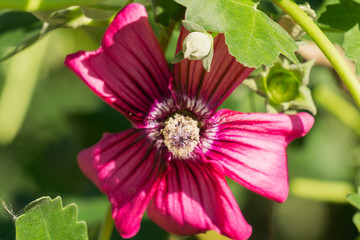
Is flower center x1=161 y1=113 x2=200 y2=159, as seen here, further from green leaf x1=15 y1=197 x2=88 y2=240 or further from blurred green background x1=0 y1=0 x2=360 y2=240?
blurred green background x1=0 y1=0 x2=360 y2=240

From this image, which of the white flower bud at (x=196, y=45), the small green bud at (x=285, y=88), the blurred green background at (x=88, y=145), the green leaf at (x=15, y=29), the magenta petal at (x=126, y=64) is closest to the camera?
the white flower bud at (x=196, y=45)

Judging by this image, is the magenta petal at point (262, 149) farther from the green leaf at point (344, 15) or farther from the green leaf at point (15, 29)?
the green leaf at point (15, 29)

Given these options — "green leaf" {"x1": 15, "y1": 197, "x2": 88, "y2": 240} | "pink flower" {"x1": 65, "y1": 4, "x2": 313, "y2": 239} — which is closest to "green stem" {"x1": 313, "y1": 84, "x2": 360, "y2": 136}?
"pink flower" {"x1": 65, "y1": 4, "x2": 313, "y2": 239}

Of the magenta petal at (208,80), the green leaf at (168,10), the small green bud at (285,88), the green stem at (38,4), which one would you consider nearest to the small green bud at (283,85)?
the small green bud at (285,88)

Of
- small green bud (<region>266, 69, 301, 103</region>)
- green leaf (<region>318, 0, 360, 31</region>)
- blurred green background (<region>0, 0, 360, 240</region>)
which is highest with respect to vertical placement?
green leaf (<region>318, 0, 360, 31</region>)

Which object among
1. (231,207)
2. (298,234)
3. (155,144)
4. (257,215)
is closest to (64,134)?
(257,215)

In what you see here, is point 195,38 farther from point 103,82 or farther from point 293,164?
point 293,164

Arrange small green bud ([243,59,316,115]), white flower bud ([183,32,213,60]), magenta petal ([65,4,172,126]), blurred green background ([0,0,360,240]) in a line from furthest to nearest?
blurred green background ([0,0,360,240])
small green bud ([243,59,316,115])
magenta petal ([65,4,172,126])
white flower bud ([183,32,213,60])
